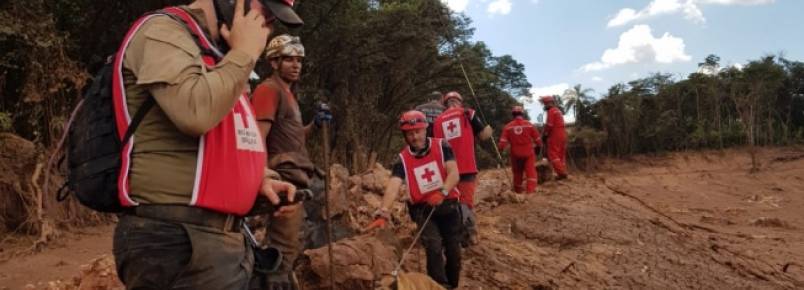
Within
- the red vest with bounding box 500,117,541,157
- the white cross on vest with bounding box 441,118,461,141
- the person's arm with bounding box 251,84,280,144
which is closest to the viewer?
the person's arm with bounding box 251,84,280,144

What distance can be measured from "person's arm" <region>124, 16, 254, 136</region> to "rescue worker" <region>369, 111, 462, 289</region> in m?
3.66

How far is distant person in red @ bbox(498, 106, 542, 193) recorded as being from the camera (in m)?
11.2

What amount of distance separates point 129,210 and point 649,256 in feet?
24.0

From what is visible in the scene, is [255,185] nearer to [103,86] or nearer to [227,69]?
[227,69]

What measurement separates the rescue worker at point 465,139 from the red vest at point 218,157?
5.09 m

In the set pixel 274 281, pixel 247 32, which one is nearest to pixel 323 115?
pixel 274 281

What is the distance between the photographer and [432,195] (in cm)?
547

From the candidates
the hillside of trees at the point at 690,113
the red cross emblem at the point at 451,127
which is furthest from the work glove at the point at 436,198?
the hillside of trees at the point at 690,113

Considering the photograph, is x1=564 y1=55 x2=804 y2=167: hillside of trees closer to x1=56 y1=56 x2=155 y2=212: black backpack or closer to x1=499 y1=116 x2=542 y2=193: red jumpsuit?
x1=499 y1=116 x2=542 y2=193: red jumpsuit

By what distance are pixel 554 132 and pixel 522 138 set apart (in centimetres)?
175

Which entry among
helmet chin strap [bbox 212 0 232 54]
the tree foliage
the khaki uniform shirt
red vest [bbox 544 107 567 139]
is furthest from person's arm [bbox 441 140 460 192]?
red vest [bbox 544 107 567 139]

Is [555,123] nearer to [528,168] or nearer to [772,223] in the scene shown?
[528,168]

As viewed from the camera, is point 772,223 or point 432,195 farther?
point 772,223

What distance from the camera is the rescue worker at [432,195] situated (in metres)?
5.46
